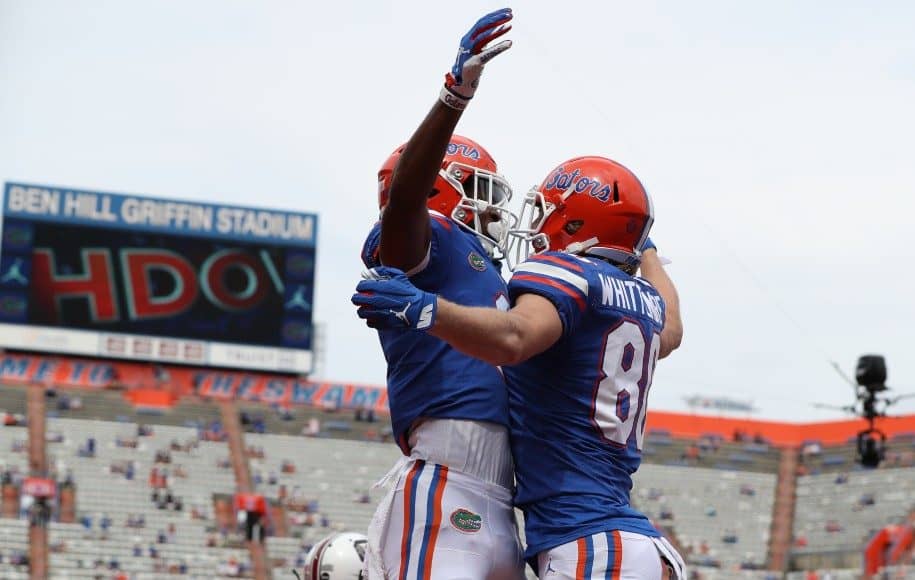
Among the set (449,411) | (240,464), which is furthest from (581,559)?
(240,464)

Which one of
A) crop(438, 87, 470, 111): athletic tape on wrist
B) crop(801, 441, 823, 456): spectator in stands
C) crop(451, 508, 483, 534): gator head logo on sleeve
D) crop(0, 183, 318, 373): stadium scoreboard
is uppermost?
crop(0, 183, 318, 373): stadium scoreboard

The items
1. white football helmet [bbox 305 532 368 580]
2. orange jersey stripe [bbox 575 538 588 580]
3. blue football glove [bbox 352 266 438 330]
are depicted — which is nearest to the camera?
blue football glove [bbox 352 266 438 330]

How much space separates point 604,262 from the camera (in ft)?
17.3

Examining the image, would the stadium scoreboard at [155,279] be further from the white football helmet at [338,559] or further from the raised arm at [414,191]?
the raised arm at [414,191]

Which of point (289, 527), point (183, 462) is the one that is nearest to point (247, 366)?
point (183, 462)

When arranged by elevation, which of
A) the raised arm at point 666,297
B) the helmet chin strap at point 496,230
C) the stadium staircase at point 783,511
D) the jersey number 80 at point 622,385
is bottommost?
the stadium staircase at point 783,511

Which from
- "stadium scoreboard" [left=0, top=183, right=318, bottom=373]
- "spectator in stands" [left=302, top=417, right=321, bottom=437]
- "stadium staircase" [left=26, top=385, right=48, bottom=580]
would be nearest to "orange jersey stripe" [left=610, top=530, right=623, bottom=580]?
"stadium staircase" [left=26, top=385, right=48, bottom=580]

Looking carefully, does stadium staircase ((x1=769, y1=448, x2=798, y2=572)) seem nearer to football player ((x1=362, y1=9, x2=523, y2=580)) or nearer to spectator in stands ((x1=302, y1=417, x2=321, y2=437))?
spectator in stands ((x1=302, y1=417, x2=321, y2=437))

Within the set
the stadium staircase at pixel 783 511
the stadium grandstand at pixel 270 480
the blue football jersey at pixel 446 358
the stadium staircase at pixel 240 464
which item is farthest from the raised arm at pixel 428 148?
the stadium staircase at pixel 783 511

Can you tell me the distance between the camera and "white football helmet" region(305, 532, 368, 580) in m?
7.04

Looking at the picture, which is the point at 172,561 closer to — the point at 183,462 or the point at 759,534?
the point at 183,462

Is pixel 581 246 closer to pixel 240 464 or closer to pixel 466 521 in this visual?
pixel 466 521

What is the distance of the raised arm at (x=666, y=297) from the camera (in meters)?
5.96

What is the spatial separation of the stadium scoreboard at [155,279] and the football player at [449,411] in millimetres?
37313
